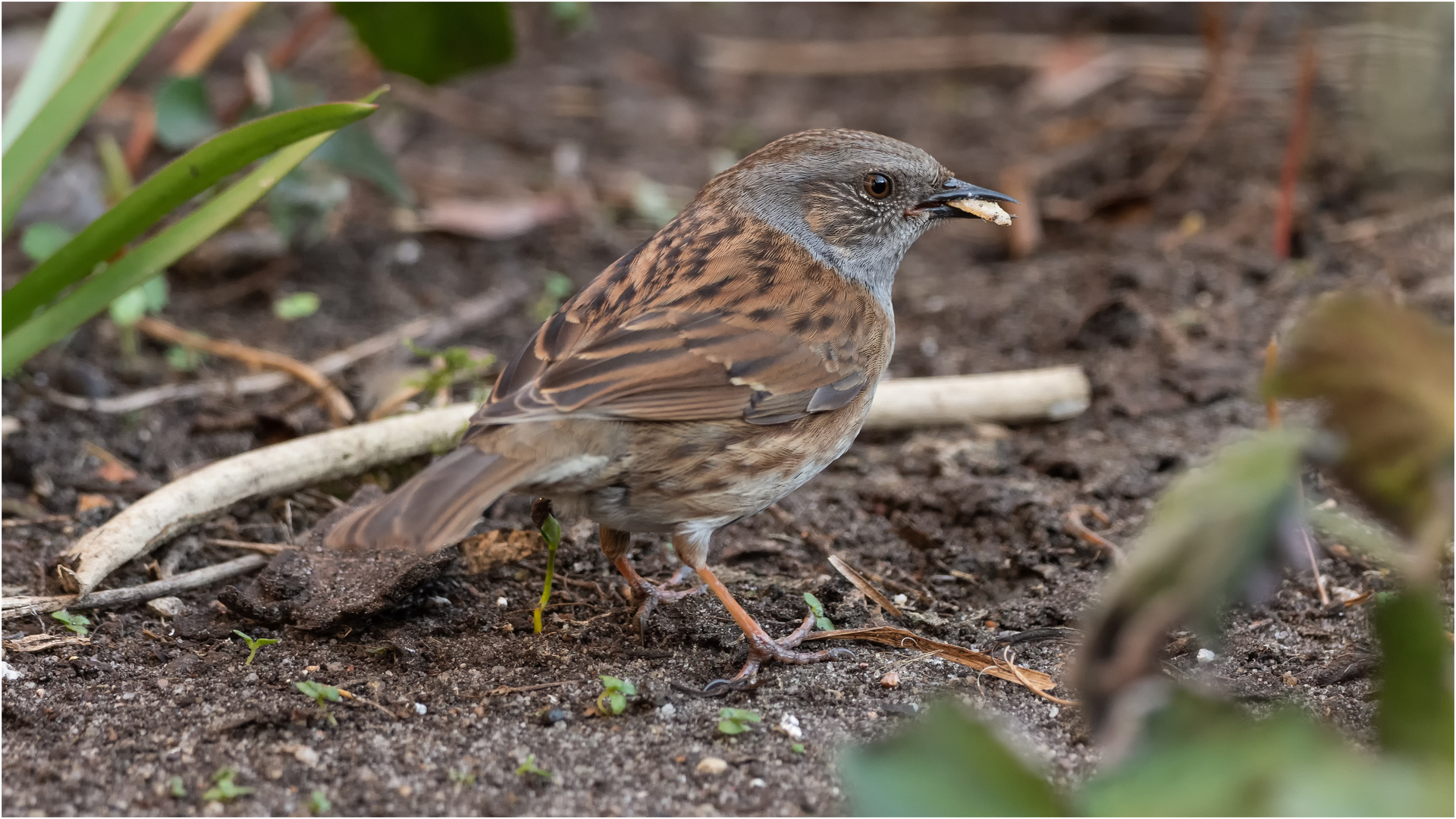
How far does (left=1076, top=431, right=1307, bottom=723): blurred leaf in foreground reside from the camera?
1771mm

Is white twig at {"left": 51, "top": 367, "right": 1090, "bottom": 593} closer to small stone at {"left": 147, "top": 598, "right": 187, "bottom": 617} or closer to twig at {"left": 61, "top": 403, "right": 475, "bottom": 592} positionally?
twig at {"left": 61, "top": 403, "right": 475, "bottom": 592}

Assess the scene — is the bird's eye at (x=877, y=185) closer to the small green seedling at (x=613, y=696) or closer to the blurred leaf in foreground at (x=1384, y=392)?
the small green seedling at (x=613, y=696)

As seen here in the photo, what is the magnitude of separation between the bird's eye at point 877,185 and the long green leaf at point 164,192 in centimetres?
161

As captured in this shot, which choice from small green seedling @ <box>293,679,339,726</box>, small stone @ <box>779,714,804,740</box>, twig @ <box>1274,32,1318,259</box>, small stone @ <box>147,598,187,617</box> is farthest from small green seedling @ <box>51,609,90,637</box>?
twig @ <box>1274,32,1318,259</box>

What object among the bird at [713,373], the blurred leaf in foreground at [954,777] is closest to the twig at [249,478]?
the bird at [713,373]

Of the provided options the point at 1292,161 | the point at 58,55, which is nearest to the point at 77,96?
the point at 58,55

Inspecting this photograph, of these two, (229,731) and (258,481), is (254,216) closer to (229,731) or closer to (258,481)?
(258,481)

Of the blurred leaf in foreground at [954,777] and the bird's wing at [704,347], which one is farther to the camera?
the bird's wing at [704,347]

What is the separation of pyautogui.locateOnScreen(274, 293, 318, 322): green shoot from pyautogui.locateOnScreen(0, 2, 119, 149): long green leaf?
158cm

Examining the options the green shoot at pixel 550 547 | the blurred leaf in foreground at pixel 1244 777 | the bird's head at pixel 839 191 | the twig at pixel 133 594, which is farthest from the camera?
the bird's head at pixel 839 191

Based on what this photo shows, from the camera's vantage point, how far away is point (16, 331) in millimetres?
3826

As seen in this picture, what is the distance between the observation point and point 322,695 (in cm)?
291

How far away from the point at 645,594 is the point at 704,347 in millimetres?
738

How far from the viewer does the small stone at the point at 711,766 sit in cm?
275
